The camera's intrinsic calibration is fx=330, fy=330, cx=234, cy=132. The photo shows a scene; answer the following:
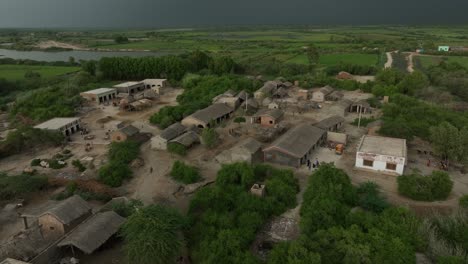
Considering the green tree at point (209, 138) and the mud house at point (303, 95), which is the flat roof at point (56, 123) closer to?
the green tree at point (209, 138)

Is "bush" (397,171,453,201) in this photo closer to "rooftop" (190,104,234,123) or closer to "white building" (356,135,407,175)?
"white building" (356,135,407,175)

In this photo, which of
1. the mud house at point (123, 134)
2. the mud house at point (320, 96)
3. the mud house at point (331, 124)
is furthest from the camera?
the mud house at point (320, 96)

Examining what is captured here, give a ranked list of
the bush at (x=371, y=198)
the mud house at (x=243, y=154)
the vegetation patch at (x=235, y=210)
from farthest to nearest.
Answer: the mud house at (x=243, y=154) < the bush at (x=371, y=198) < the vegetation patch at (x=235, y=210)

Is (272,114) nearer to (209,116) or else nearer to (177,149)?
(209,116)

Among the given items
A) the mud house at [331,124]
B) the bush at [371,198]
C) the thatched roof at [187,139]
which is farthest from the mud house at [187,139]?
the bush at [371,198]

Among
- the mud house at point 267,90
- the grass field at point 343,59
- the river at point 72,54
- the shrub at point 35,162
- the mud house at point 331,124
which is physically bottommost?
the shrub at point 35,162

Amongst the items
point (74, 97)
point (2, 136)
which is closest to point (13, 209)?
point (2, 136)

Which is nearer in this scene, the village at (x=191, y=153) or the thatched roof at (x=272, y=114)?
the village at (x=191, y=153)
